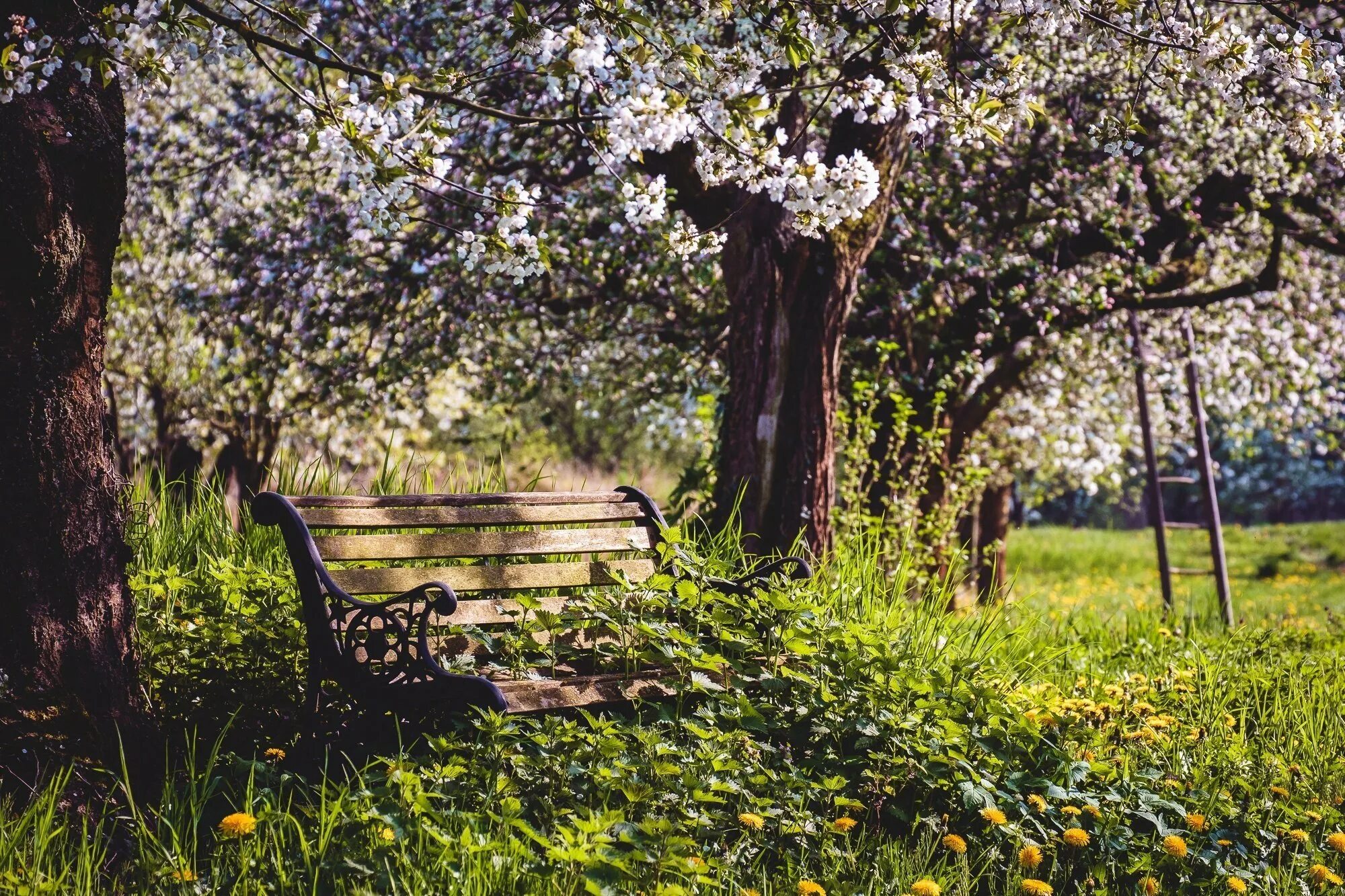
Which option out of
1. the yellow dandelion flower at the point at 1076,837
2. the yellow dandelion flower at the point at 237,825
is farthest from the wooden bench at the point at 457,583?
the yellow dandelion flower at the point at 1076,837

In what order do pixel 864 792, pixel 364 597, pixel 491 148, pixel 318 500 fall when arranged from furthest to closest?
pixel 491 148, pixel 364 597, pixel 318 500, pixel 864 792

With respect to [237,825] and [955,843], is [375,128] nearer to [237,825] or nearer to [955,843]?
[237,825]

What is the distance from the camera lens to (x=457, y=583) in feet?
12.7

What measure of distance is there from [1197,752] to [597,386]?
720 centimetres

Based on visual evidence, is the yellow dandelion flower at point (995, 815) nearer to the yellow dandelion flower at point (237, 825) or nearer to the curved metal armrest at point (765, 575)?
the curved metal armrest at point (765, 575)

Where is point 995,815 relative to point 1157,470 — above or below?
below

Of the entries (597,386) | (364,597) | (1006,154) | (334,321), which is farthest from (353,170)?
(597,386)

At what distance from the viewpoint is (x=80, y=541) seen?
3.19m

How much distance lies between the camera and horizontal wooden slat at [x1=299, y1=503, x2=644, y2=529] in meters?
3.72

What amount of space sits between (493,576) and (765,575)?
1.06 meters

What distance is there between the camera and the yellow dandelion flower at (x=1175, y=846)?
9.92 ft

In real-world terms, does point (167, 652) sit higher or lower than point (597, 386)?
lower

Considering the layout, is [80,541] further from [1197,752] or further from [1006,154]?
[1006,154]

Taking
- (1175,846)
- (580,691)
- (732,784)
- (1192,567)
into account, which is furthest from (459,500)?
(1192,567)
